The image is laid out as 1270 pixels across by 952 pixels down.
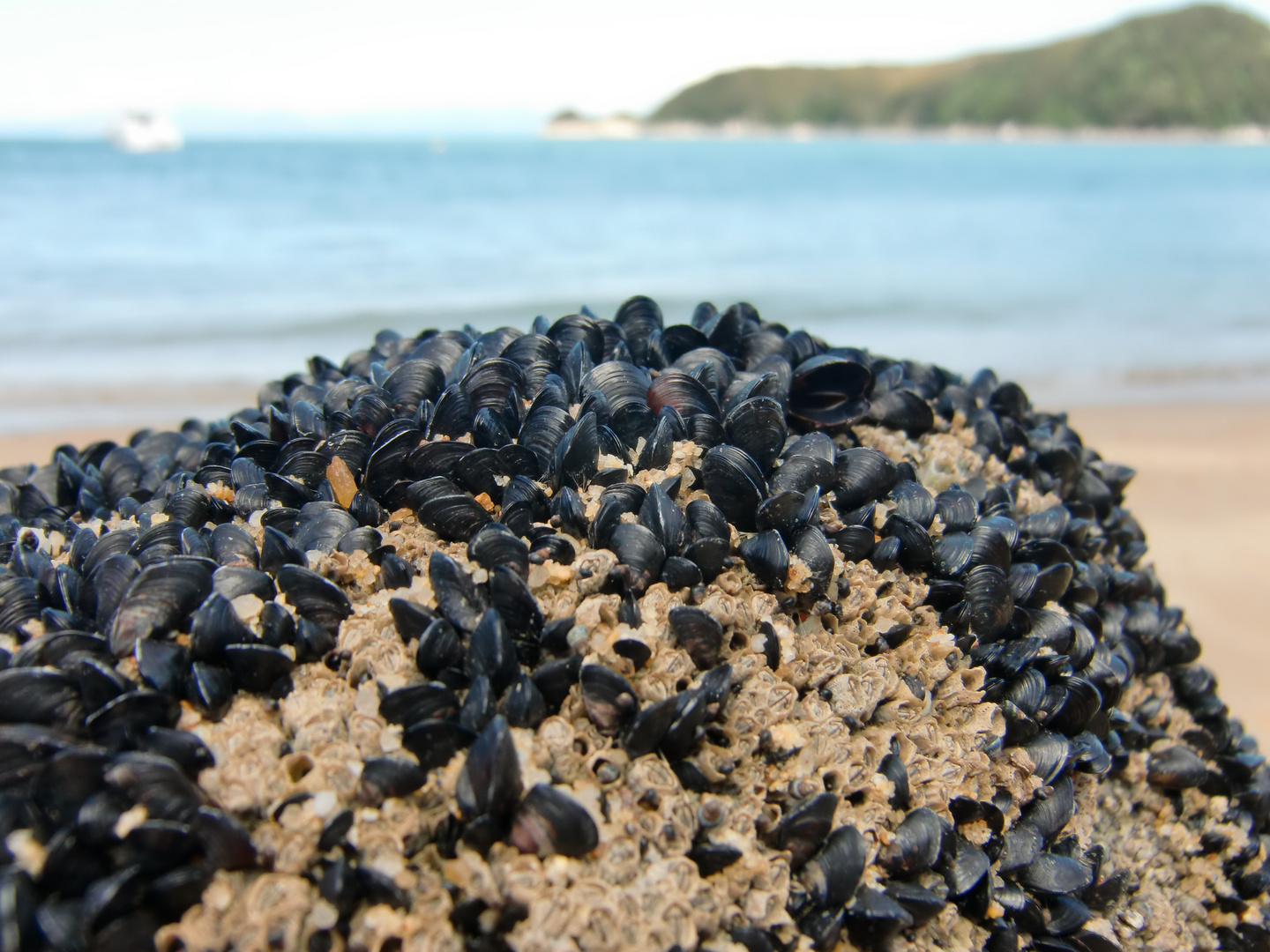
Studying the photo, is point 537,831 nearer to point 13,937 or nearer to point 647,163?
point 13,937

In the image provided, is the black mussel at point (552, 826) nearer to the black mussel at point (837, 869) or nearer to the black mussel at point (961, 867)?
the black mussel at point (837, 869)

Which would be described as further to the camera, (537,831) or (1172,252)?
(1172,252)

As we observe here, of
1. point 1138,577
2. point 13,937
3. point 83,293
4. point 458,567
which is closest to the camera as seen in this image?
point 13,937

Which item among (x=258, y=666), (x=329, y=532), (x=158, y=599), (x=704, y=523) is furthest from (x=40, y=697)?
(x=704, y=523)

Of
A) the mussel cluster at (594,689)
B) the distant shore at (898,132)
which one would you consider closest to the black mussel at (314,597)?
the mussel cluster at (594,689)

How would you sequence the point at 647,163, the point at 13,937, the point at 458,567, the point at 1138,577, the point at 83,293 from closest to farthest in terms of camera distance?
1. the point at 13,937
2. the point at 458,567
3. the point at 1138,577
4. the point at 83,293
5. the point at 647,163

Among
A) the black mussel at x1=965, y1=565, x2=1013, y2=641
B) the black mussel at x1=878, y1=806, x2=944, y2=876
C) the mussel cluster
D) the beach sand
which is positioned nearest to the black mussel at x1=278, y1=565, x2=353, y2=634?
the mussel cluster

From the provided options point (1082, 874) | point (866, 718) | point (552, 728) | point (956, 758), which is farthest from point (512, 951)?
point (1082, 874)
